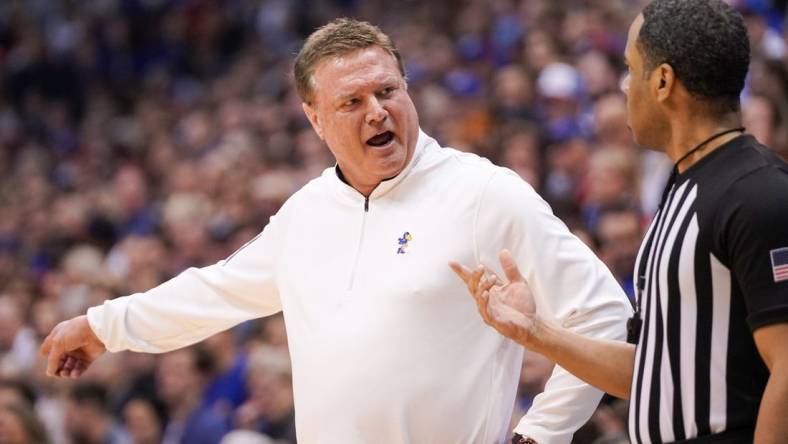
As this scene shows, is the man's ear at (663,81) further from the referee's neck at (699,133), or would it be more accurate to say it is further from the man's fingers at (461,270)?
the man's fingers at (461,270)

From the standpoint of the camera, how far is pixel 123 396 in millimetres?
8102

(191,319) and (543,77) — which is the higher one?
(543,77)

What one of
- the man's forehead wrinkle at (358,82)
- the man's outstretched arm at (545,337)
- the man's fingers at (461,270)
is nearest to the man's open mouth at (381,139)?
the man's forehead wrinkle at (358,82)

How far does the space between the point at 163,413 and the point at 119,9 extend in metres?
8.20

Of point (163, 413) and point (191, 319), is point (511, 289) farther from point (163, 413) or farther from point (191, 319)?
point (163, 413)

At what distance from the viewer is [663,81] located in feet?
9.82

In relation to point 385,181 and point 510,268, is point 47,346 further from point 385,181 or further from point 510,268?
point 510,268

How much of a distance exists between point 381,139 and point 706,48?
1.29 meters

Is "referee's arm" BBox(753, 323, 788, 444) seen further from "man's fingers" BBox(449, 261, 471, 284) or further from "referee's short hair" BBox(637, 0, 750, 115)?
"man's fingers" BBox(449, 261, 471, 284)

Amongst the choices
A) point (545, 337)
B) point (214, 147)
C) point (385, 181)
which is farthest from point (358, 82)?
point (214, 147)

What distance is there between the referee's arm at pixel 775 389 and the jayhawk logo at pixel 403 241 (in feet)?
4.25

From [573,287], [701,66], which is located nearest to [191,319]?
[573,287]

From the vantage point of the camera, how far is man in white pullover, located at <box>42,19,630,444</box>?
362cm

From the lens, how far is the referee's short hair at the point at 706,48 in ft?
9.61
